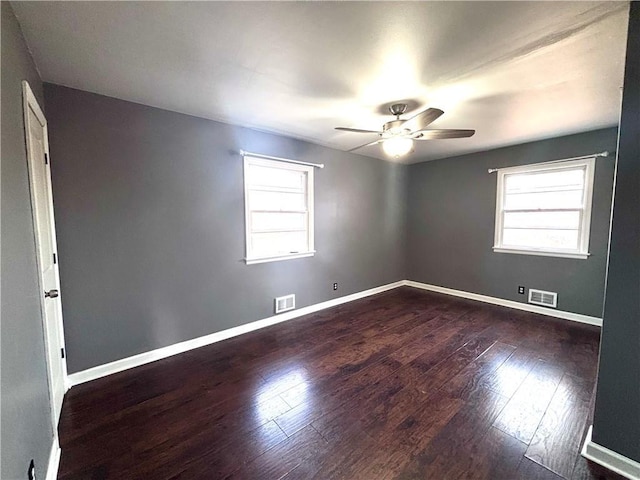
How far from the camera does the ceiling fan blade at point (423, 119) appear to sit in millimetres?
2151

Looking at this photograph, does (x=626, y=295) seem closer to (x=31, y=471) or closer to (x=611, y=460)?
(x=611, y=460)

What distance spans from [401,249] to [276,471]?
458 cm

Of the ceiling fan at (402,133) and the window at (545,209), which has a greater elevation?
the ceiling fan at (402,133)

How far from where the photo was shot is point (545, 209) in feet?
12.8

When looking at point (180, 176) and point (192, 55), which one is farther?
point (180, 176)

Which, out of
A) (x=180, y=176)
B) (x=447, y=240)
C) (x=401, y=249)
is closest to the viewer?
(x=180, y=176)

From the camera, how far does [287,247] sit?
3.82 m

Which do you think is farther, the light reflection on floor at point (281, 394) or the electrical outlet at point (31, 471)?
the light reflection on floor at point (281, 394)

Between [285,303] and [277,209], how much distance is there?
4.25ft

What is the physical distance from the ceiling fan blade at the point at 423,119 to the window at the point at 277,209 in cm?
173

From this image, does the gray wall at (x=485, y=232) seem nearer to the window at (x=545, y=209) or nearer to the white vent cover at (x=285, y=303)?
the window at (x=545, y=209)

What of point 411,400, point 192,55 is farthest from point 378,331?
point 192,55

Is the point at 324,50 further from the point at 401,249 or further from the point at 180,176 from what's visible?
the point at 401,249

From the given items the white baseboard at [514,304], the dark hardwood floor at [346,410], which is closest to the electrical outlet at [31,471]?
the dark hardwood floor at [346,410]
